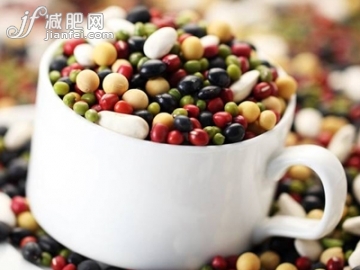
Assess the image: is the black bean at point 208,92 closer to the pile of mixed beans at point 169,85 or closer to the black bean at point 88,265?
the pile of mixed beans at point 169,85

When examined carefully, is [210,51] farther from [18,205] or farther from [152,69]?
[18,205]

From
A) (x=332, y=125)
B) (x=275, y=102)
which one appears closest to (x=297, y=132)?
(x=332, y=125)

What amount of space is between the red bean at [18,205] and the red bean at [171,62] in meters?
0.18

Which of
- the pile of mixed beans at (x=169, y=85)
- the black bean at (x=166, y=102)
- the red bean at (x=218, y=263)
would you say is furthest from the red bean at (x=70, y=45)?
the red bean at (x=218, y=263)

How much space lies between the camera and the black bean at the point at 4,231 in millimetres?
643

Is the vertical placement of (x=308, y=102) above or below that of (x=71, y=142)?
below

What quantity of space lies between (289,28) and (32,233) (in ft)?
1.65

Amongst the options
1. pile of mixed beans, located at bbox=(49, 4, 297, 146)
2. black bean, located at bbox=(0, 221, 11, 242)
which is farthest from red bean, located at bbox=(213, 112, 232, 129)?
black bean, located at bbox=(0, 221, 11, 242)

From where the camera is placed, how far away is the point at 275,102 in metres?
0.63

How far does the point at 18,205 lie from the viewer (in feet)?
2.20

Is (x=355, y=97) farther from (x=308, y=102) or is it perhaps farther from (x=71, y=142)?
(x=71, y=142)

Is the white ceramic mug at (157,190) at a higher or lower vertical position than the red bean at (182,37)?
lower

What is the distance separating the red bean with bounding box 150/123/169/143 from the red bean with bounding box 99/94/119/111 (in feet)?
0.13

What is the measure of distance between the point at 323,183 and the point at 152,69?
16cm
